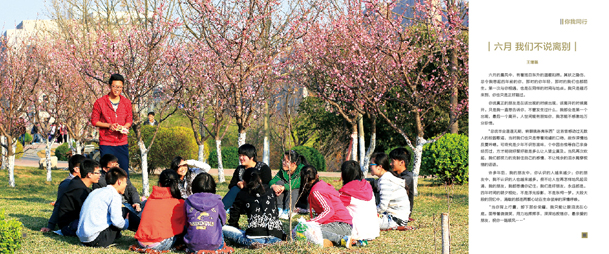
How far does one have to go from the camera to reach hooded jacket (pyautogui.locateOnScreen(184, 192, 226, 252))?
19.1 feet

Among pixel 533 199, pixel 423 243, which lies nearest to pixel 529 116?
pixel 533 199

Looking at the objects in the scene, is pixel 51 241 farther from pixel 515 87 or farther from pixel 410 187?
pixel 515 87

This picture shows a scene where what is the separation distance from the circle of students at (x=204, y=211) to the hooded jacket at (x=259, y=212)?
0.04ft

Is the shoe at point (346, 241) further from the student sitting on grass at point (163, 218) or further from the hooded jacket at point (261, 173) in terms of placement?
the student sitting on grass at point (163, 218)

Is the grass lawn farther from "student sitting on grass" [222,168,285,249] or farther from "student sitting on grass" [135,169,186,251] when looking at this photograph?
"student sitting on grass" [135,169,186,251]

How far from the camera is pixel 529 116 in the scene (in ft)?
17.0

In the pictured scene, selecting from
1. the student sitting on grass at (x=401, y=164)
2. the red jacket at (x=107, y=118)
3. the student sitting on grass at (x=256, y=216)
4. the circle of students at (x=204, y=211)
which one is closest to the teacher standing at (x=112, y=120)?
the red jacket at (x=107, y=118)

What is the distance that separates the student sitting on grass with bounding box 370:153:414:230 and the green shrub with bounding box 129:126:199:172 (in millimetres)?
11941

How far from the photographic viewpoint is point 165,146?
1839 cm

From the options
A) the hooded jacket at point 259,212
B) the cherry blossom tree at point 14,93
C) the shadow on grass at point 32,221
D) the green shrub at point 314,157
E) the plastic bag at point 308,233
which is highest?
the cherry blossom tree at point 14,93

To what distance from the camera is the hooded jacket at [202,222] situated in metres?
5.81

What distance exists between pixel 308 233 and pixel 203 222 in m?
1.17

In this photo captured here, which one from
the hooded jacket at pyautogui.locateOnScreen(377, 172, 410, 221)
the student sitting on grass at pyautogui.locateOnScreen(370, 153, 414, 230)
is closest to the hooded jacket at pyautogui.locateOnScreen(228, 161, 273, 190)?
the student sitting on grass at pyautogui.locateOnScreen(370, 153, 414, 230)

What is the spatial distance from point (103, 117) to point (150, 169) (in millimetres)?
11130
